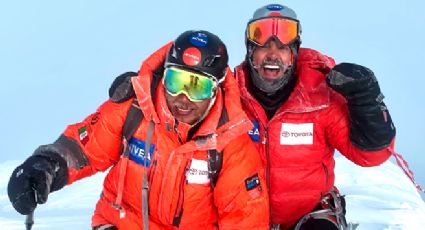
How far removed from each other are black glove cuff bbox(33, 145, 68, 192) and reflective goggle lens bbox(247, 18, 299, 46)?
5.45 feet

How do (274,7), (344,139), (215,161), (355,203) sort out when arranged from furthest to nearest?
(355,203) → (274,7) → (344,139) → (215,161)

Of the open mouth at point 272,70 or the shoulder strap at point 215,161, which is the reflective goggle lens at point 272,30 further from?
the shoulder strap at point 215,161

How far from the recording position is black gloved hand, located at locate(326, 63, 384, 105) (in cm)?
396

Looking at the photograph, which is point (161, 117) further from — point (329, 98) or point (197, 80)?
point (329, 98)

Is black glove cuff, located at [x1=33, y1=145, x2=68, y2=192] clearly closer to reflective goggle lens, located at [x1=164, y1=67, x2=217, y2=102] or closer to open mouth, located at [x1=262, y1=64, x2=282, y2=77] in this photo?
reflective goggle lens, located at [x1=164, y1=67, x2=217, y2=102]

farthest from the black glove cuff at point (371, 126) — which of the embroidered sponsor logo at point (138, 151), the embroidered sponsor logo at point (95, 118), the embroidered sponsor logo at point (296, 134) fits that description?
the embroidered sponsor logo at point (95, 118)

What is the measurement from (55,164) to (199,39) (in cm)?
126

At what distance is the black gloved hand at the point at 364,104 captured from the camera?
398 centimetres

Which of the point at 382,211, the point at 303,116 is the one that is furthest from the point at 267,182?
the point at 382,211

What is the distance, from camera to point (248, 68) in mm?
4695

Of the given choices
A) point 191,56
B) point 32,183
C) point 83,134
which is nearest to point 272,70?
point 191,56

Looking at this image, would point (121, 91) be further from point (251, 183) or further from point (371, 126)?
point (371, 126)

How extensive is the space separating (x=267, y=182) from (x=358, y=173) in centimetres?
566

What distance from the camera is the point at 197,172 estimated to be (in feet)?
13.3
